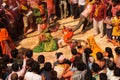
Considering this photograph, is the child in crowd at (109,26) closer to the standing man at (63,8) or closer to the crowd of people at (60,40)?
the crowd of people at (60,40)

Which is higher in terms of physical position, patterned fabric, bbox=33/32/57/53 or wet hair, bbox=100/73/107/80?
wet hair, bbox=100/73/107/80

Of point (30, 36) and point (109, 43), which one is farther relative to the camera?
point (30, 36)

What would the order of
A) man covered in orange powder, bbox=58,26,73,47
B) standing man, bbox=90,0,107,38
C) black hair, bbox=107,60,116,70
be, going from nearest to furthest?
black hair, bbox=107,60,116,70 → man covered in orange powder, bbox=58,26,73,47 → standing man, bbox=90,0,107,38

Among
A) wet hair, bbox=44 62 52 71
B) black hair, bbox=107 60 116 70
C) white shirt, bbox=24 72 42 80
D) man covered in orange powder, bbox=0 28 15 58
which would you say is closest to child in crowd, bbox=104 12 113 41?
man covered in orange powder, bbox=0 28 15 58

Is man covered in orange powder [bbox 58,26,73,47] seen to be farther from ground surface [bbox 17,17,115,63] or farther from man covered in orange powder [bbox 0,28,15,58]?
man covered in orange powder [bbox 0,28,15,58]

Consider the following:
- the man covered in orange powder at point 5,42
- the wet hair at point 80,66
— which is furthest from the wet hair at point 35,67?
the man covered in orange powder at point 5,42

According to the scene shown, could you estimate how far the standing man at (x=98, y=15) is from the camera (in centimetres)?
1534

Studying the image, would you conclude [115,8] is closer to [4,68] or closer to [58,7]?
[58,7]

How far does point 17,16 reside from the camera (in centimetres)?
1670

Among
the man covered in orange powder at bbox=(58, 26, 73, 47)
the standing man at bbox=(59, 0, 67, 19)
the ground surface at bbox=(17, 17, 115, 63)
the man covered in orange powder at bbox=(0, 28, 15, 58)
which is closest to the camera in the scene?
the man covered in orange powder at bbox=(0, 28, 15, 58)

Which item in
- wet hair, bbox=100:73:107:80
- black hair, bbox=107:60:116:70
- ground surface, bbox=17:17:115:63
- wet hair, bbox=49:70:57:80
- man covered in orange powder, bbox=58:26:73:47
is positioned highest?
wet hair, bbox=100:73:107:80

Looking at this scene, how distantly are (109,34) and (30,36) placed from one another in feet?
11.5

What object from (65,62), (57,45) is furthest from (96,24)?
(65,62)

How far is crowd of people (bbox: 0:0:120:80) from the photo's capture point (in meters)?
10.7
